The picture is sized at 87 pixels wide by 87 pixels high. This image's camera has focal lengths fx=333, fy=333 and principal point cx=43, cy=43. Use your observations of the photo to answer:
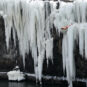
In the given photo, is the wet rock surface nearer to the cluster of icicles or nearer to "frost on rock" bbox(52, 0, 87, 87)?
the cluster of icicles

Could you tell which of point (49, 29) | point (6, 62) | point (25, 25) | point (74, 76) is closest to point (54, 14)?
point (49, 29)

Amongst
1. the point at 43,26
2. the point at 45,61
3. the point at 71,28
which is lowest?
the point at 45,61

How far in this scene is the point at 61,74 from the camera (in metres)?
23.2

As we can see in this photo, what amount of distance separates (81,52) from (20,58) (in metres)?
5.91

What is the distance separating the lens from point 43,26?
2248cm

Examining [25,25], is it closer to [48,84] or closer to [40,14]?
[40,14]

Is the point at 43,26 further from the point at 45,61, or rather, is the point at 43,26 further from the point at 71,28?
the point at 71,28

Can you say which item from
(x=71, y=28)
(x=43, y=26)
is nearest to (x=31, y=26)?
(x=43, y=26)

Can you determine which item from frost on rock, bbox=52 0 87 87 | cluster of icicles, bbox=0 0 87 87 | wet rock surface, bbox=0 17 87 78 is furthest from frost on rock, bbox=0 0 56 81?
frost on rock, bbox=52 0 87 87

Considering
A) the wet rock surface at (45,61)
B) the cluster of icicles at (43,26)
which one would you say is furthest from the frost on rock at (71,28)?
the wet rock surface at (45,61)

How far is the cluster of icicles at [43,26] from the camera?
20547mm

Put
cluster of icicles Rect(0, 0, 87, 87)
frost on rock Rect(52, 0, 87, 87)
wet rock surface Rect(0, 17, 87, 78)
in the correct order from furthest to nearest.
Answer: wet rock surface Rect(0, 17, 87, 78), cluster of icicles Rect(0, 0, 87, 87), frost on rock Rect(52, 0, 87, 87)

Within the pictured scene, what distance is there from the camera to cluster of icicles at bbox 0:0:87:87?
→ 2055 cm

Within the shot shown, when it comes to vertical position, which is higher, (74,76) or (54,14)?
(54,14)
